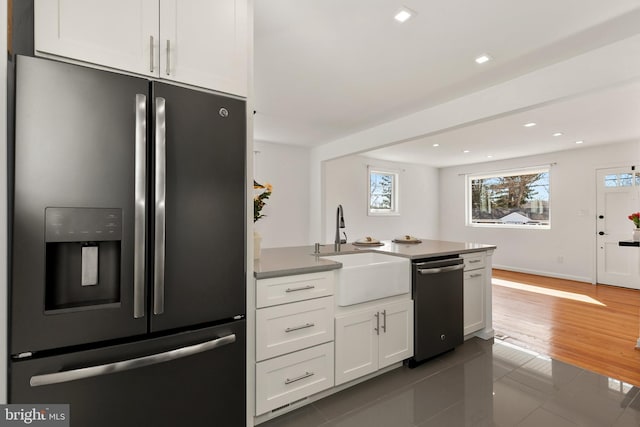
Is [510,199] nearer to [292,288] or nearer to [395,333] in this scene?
[395,333]

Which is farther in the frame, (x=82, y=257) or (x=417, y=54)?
(x=417, y=54)

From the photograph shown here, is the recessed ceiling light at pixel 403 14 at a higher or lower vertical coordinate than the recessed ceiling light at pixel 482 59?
higher

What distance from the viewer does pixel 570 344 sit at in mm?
2967

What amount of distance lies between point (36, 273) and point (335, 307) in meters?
1.50

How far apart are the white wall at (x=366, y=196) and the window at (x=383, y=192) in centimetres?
13

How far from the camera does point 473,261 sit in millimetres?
2959

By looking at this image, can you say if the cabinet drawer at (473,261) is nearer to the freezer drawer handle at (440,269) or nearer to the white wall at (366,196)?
the freezer drawer handle at (440,269)

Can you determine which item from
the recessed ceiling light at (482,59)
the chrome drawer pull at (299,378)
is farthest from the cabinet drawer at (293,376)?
the recessed ceiling light at (482,59)

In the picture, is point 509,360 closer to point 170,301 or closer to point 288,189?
point 170,301

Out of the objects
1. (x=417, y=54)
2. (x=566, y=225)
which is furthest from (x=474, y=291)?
(x=566, y=225)

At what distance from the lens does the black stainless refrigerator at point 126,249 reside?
3.59 ft

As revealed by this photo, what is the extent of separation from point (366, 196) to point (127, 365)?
5.94 m

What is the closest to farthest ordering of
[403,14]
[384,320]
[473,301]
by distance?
[403,14] → [384,320] → [473,301]

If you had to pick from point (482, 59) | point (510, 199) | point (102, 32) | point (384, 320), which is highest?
point (482, 59)
